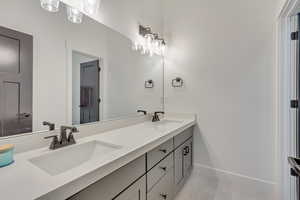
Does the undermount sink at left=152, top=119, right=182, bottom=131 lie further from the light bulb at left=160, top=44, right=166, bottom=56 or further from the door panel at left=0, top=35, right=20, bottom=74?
the door panel at left=0, top=35, right=20, bottom=74

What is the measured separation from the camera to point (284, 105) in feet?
5.08

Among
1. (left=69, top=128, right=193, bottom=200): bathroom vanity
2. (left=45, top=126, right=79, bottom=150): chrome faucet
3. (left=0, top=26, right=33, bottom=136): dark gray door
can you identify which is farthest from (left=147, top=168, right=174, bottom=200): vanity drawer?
(left=0, top=26, right=33, bottom=136): dark gray door

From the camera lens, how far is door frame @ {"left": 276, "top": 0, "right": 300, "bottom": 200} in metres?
1.51

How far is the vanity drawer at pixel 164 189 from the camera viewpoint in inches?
45.7

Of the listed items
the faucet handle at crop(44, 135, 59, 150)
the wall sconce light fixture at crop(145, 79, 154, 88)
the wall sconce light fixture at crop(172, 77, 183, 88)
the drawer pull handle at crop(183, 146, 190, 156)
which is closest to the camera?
the faucet handle at crop(44, 135, 59, 150)

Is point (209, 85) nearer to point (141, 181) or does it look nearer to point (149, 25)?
point (149, 25)

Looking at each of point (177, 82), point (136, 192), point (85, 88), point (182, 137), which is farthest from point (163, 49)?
point (136, 192)

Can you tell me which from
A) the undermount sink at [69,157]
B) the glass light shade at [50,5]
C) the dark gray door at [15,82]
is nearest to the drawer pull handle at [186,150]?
the undermount sink at [69,157]

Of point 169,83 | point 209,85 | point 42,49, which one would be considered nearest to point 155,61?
point 169,83

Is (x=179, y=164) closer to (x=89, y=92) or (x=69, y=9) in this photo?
(x=89, y=92)

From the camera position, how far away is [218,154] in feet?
6.77

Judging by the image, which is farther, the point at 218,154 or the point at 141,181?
the point at 218,154

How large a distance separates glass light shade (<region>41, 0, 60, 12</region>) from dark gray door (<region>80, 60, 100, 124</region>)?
16.5 inches

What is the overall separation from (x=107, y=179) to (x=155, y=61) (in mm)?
1931
